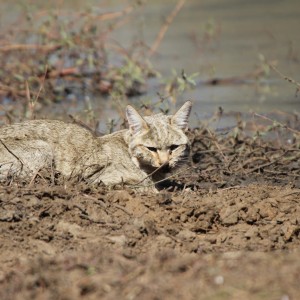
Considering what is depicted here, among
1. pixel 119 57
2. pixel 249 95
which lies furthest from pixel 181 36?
pixel 249 95

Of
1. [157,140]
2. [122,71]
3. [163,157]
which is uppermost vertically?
[157,140]

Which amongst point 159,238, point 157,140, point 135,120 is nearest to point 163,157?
point 157,140

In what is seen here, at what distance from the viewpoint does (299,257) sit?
5.81 m

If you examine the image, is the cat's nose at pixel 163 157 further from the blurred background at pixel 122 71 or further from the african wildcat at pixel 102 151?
the blurred background at pixel 122 71

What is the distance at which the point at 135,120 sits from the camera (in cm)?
825

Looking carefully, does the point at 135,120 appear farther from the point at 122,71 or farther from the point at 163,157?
the point at 122,71

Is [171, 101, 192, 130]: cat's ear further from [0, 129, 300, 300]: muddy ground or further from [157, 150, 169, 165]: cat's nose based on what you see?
[0, 129, 300, 300]: muddy ground

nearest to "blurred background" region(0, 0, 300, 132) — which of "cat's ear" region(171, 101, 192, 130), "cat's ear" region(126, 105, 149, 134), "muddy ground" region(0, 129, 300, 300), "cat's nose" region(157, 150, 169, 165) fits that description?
"cat's ear" region(171, 101, 192, 130)

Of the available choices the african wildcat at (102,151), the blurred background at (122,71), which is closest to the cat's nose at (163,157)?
the african wildcat at (102,151)

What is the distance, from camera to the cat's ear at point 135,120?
8212 millimetres

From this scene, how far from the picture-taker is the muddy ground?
17.6 feet

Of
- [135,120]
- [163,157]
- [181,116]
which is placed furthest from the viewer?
[181,116]

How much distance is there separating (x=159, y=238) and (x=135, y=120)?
6.24ft

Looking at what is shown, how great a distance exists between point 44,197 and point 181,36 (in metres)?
13.2
